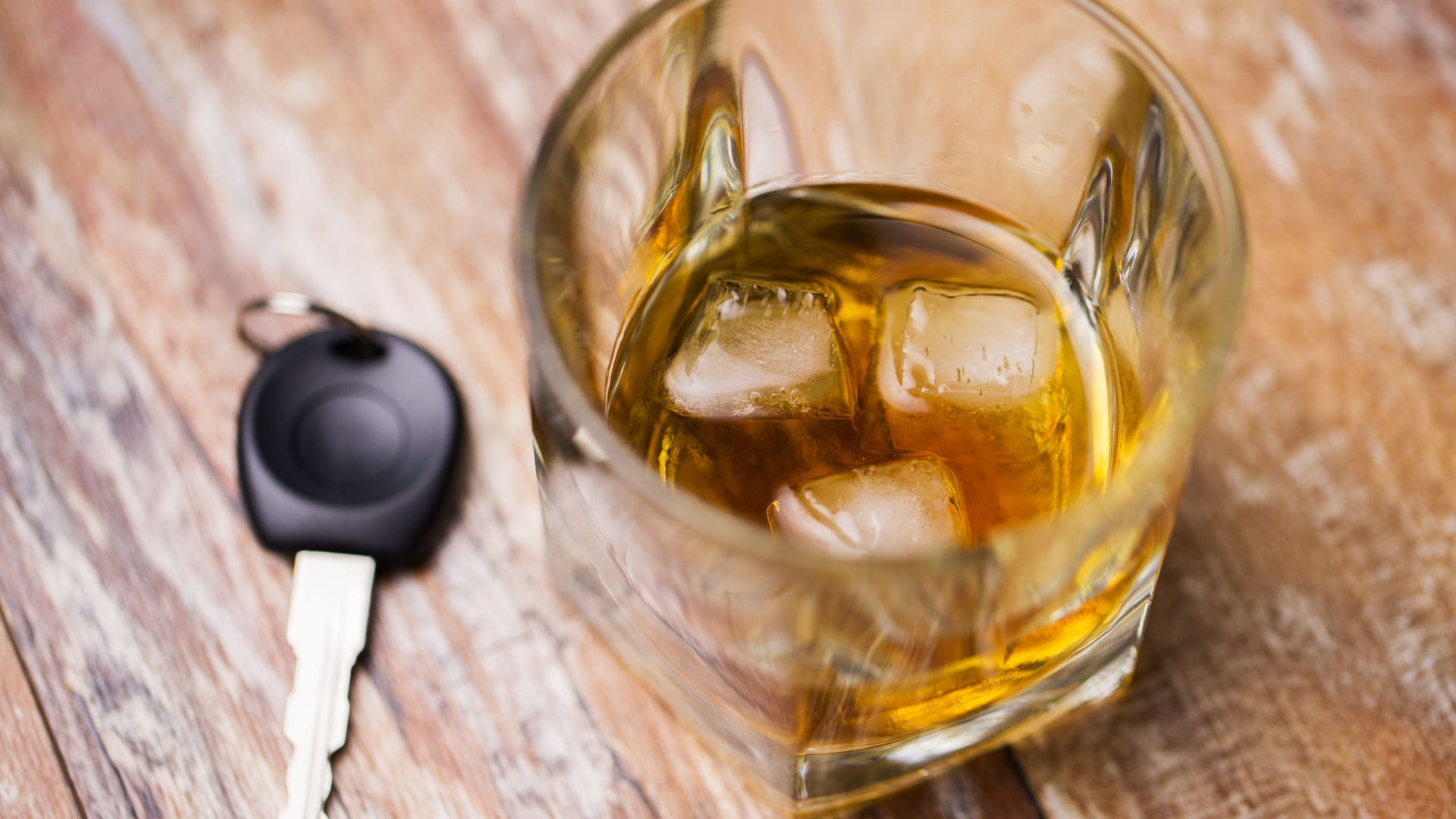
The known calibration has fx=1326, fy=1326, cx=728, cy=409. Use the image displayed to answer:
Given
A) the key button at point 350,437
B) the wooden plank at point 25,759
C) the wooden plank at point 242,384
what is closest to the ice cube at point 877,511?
the wooden plank at point 242,384

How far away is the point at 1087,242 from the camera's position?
775 mm

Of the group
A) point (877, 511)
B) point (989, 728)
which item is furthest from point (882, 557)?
point (989, 728)

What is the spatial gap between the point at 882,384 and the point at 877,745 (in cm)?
20

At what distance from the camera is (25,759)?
782 mm

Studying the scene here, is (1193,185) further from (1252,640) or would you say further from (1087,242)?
(1252,640)

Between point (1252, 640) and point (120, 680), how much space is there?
683 mm

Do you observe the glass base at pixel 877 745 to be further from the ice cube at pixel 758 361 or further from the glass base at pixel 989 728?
the ice cube at pixel 758 361

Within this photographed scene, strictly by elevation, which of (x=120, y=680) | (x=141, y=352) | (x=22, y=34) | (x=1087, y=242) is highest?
(x=1087, y=242)

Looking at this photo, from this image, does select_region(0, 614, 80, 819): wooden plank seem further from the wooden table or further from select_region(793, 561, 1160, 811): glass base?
select_region(793, 561, 1160, 811): glass base

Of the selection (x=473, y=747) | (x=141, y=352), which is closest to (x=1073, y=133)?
(x=473, y=747)

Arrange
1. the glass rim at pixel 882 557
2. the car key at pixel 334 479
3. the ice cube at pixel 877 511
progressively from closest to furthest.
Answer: the glass rim at pixel 882 557, the ice cube at pixel 877 511, the car key at pixel 334 479

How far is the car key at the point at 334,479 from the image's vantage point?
2.59 feet

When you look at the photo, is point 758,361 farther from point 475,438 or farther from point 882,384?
point 475,438

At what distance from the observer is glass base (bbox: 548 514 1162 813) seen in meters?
0.73
